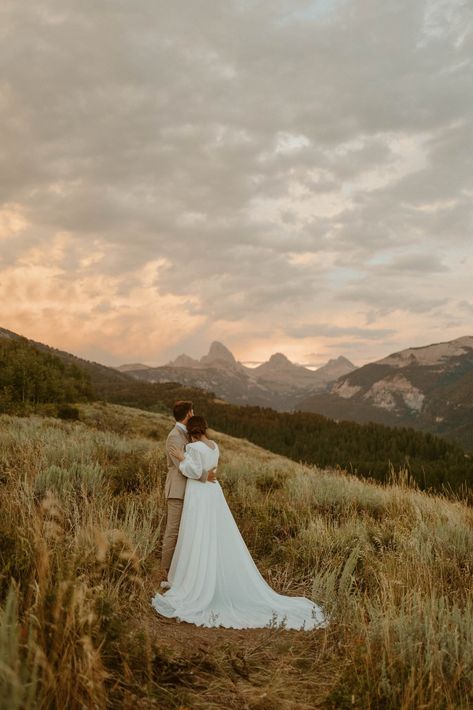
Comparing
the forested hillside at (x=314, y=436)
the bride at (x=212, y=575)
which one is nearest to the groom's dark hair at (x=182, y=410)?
the bride at (x=212, y=575)

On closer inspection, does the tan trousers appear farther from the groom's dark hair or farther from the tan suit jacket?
the groom's dark hair

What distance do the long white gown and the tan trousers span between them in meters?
0.28

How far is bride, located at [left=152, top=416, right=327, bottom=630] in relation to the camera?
5.45m

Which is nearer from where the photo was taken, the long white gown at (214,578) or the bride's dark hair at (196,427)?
the long white gown at (214,578)

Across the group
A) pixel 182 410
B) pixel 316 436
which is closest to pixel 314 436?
pixel 316 436

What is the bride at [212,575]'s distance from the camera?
17.9 ft

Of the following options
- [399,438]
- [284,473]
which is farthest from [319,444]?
[284,473]

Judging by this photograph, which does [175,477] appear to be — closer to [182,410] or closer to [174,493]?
[174,493]

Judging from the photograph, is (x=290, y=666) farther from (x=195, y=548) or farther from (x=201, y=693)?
(x=195, y=548)

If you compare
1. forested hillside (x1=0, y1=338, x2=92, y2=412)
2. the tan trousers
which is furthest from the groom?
forested hillside (x1=0, y1=338, x2=92, y2=412)

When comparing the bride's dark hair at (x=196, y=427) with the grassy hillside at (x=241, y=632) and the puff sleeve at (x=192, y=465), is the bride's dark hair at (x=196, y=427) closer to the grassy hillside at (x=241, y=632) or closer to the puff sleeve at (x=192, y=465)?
the puff sleeve at (x=192, y=465)

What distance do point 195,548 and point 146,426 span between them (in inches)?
1223

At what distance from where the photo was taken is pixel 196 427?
7.02 m

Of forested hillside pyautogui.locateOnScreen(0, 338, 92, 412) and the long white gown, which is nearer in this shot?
the long white gown
